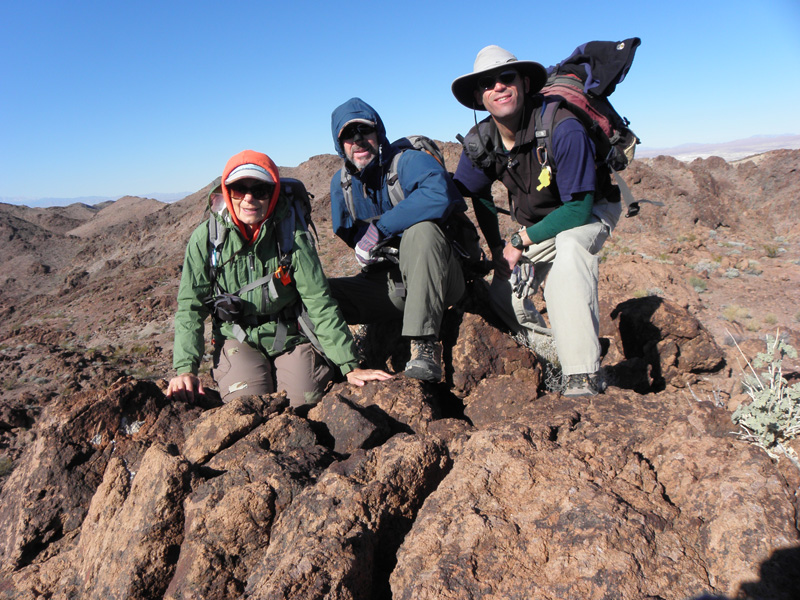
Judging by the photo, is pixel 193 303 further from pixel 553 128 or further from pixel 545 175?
pixel 553 128

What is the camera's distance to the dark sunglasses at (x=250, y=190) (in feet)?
12.1

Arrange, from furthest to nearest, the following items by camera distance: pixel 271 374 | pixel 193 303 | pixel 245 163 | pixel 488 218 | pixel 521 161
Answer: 1. pixel 488 218
2. pixel 271 374
3. pixel 193 303
4. pixel 521 161
5. pixel 245 163

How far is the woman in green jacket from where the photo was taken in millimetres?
3703

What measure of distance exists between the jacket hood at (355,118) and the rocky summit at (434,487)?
1450mm

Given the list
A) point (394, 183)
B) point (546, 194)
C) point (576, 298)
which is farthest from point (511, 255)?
point (394, 183)

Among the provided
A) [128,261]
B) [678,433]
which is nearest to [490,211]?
[678,433]

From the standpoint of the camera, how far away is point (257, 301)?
154 inches

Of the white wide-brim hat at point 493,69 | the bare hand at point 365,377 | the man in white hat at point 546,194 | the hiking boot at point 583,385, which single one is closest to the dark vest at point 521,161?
the man in white hat at point 546,194

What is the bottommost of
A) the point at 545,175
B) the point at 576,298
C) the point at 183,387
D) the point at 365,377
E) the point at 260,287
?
the point at 365,377

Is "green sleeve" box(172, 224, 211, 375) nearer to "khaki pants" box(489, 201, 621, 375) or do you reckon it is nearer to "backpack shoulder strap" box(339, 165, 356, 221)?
"backpack shoulder strap" box(339, 165, 356, 221)

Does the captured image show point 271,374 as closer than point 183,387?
No

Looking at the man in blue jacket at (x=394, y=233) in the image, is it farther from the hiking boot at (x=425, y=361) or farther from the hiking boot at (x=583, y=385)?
the hiking boot at (x=583, y=385)

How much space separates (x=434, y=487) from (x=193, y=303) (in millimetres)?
2395

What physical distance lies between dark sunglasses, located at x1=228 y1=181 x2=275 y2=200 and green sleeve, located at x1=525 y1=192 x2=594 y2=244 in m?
1.93
